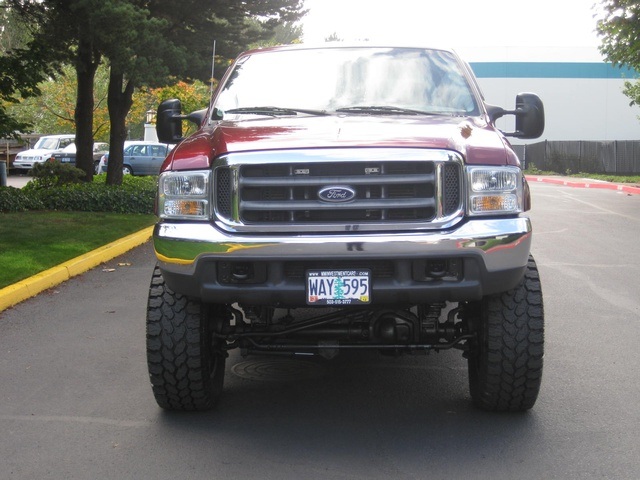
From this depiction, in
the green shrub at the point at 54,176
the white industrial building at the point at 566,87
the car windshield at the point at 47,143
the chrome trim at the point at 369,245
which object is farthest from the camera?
the white industrial building at the point at 566,87

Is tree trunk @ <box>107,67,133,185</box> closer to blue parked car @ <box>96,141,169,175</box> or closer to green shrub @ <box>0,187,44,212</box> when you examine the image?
green shrub @ <box>0,187,44,212</box>

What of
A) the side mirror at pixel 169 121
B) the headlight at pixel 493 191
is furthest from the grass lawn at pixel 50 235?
the headlight at pixel 493 191

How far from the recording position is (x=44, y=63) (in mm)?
14969

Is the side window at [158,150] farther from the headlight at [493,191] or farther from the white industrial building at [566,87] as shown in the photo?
the headlight at [493,191]

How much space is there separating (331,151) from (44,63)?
11293 millimetres

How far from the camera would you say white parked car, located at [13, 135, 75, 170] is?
128 feet

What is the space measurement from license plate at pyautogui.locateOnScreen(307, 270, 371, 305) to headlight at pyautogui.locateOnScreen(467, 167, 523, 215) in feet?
2.14

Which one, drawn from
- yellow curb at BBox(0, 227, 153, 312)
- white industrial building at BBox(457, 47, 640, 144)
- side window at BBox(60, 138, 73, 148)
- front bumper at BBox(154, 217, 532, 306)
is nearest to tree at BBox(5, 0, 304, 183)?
yellow curb at BBox(0, 227, 153, 312)

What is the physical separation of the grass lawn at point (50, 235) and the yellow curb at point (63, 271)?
0.40 feet

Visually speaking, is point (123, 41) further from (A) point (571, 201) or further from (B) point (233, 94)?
(A) point (571, 201)

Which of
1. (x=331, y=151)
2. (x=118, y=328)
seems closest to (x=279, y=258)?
(x=331, y=151)

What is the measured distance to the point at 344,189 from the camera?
4777mm

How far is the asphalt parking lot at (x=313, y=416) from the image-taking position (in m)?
4.45

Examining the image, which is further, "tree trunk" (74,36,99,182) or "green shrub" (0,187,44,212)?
"tree trunk" (74,36,99,182)
